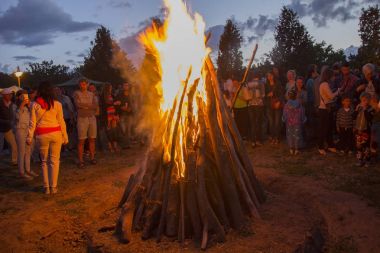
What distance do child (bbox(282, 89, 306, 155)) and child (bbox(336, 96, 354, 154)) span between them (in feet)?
3.20

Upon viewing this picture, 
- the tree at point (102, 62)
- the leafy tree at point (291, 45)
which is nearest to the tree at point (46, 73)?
the tree at point (102, 62)

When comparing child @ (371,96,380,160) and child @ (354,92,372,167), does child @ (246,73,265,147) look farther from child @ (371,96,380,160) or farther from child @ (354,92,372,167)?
child @ (371,96,380,160)

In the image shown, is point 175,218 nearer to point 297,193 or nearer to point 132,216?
point 132,216

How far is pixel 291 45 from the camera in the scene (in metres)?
29.4

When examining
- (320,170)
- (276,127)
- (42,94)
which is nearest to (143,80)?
(276,127)

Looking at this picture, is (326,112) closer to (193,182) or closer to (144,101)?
(193,182)

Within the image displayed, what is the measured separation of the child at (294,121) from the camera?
31.9 feet

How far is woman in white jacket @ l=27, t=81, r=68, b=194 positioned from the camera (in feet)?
23.2

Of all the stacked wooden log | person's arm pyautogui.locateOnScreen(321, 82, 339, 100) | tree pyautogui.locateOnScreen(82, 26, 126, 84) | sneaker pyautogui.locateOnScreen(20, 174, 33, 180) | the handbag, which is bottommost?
sneaker pyautogui.locateOnScreen(20, 174, 33, 180)

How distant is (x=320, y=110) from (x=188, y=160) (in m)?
6.06

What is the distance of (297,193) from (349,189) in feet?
3.24

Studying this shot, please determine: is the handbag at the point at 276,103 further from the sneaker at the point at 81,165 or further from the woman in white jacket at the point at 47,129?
the woman in white jacket at the point at 47,129

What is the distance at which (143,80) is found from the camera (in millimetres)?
13930

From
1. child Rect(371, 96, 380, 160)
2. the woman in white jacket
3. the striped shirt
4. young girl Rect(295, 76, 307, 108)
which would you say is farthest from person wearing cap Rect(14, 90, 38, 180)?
child Rect(371, 96, 380, 160)
